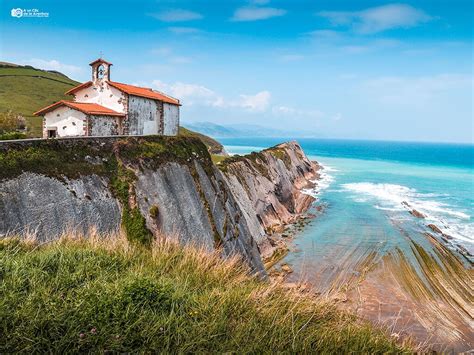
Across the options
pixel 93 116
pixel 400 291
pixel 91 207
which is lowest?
pixel 400 291

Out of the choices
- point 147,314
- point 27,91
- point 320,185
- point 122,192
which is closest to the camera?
point 147,314

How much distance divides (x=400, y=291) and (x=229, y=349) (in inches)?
1062

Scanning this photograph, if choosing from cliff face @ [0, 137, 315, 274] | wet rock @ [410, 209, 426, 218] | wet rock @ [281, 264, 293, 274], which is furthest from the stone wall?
wet rock @ [410, 209, 426, 218]

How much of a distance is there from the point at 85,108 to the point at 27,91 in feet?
248

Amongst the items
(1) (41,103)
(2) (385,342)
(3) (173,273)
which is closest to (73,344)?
(3) (173,273)

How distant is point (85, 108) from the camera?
26.2 metres

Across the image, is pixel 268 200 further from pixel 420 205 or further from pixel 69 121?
pixel 420 205

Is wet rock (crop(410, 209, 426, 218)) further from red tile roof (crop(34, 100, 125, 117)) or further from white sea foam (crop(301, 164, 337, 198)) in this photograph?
red tile roof (crop(34, 100, 125, 117))

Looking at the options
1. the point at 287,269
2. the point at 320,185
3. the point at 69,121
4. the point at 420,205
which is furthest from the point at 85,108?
the point at 320,185

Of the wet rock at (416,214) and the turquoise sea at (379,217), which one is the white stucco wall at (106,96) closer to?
the turquoise sea at (379,217)

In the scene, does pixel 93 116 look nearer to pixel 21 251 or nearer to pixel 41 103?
pixel 21 251

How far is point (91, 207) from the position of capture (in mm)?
18828

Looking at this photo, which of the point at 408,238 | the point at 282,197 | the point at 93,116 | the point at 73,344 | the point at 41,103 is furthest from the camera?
the point at 41,103

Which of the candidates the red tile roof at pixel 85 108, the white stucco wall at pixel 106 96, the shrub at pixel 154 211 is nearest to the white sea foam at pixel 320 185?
the white stucco wall at pixel 106 96
